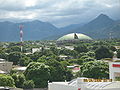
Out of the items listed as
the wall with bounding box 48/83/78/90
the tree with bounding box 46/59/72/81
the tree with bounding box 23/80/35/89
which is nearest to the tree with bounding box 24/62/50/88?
the tree with bounding box 46/59/72/81

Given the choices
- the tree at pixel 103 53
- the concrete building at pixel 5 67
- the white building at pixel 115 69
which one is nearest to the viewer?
the white building at pixel 115 69

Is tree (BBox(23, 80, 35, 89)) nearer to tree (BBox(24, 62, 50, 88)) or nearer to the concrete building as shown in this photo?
tree (BBox(24, 62, 50, 88))

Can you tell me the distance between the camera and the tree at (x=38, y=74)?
234 ft

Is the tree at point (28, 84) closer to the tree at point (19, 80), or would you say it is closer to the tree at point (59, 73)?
the tree at point (19, 80)

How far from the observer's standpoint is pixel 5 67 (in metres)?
88.9

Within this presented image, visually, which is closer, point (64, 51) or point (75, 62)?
point (75, 62)

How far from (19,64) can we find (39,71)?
4502cm

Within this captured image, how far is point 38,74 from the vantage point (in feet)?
239

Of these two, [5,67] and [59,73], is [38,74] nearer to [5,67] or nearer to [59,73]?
[59,73]

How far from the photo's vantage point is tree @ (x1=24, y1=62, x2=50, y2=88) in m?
71.3

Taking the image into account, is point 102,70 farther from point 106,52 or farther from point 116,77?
point 106,52

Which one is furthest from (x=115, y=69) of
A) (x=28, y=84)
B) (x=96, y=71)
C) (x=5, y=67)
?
(x=5, y=67)

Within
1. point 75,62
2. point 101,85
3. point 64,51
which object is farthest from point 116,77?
point 64,51

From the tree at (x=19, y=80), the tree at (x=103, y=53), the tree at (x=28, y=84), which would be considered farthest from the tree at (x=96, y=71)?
the tree at (x=103, y=53)
